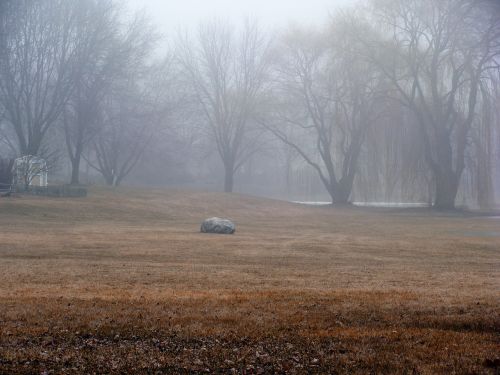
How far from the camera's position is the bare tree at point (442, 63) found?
3853 centimetres

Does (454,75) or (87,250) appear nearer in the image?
(87,250)

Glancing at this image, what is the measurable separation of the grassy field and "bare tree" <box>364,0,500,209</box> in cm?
2087

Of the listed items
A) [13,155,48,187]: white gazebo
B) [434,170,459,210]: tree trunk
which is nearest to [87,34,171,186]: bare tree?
[13,155,48,187]: white gazebo

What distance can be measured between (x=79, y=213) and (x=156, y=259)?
1579cm

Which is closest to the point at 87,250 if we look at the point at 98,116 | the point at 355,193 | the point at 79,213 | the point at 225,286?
the point at 225,286

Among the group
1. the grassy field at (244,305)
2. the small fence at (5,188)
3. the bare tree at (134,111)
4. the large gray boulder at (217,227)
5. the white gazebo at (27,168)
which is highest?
the bare tree at (134,111)

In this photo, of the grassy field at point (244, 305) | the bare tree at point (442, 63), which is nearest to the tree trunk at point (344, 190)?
the bare tree at point (442, 63)

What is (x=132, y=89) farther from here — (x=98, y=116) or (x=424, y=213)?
(x=424, y=213)

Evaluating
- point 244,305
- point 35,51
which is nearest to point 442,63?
point 35,51

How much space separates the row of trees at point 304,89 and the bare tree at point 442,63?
11cm

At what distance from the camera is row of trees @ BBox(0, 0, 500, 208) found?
131ft

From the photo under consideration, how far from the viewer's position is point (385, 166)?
44.5 m

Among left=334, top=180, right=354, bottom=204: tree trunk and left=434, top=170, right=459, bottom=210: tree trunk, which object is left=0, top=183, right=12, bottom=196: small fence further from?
left=434, top=170, right=459, bottom=210: tree trunk

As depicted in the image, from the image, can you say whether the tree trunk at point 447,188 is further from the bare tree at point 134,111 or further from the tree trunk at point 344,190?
the bare tree at point 134,111
